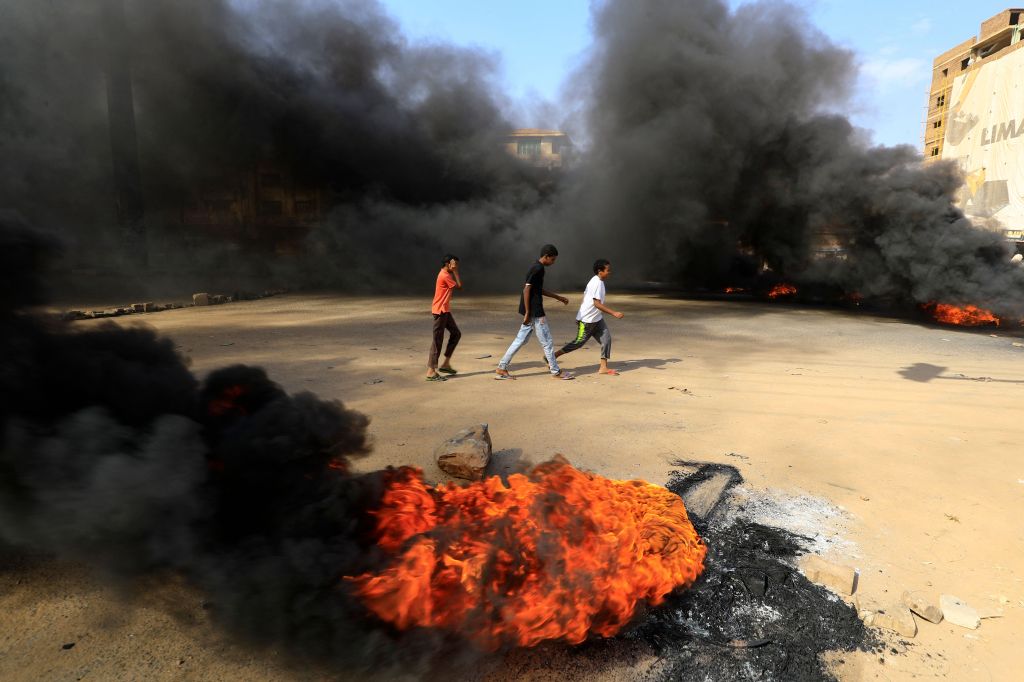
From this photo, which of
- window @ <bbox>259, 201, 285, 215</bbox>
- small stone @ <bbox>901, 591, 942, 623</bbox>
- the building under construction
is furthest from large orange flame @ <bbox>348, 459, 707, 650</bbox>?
the building under construction

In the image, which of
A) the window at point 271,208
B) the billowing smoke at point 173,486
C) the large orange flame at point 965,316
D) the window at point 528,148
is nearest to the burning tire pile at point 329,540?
the billowing smoke at point 173,486

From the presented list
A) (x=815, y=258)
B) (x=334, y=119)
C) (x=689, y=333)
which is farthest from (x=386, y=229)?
(x=815, y=258)

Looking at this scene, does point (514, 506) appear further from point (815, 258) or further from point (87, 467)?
point (815, 258)

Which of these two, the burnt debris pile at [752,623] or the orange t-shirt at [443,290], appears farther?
the orange t-shirt at [443,290]

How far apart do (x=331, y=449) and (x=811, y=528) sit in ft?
8.91

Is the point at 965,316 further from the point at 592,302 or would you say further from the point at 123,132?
the point at 123,132

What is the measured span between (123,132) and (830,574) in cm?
1956

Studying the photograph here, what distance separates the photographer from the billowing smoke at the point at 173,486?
Result: 7.00 feet

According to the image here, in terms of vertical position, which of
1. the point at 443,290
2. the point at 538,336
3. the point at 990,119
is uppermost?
the point at 990,119

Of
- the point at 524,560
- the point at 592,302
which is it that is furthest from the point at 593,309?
the point at 524,560

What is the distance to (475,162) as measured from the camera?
20.4 m

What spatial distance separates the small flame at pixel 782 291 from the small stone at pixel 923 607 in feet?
50.8

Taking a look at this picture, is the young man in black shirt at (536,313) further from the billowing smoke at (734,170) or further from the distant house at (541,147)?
the distant house at (541,147)

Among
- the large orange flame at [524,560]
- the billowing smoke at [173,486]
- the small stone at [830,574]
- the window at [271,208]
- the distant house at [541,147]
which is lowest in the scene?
the small stone at [830,574]
